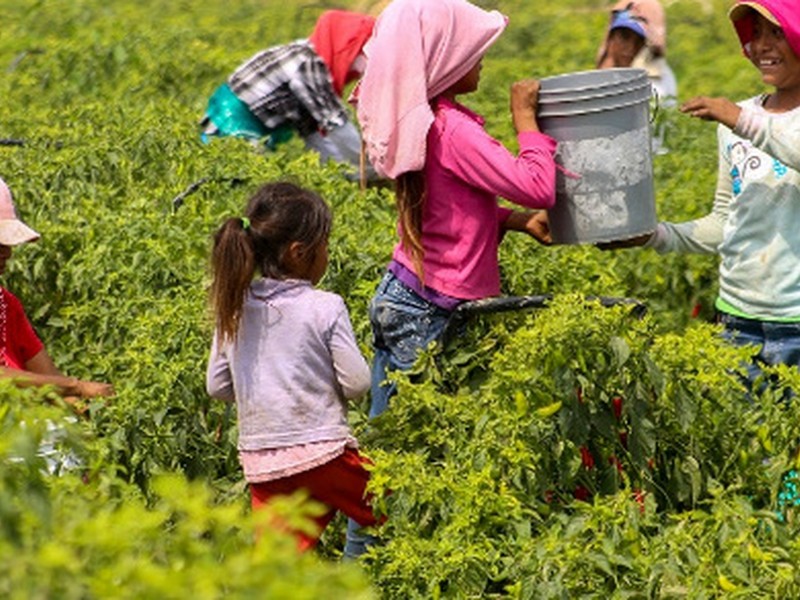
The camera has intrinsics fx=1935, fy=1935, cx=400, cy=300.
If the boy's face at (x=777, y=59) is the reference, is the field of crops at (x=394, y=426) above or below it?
below

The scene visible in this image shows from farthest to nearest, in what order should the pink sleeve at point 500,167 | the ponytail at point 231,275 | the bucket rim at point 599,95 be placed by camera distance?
1. the bucket rim at point 599,95
2. the pink sleeve at point 500,167
3. the ponytail at point 231,275

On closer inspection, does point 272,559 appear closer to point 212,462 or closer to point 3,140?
point 212,462

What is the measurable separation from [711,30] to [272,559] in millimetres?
13478

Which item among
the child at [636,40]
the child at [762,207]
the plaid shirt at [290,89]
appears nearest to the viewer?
the child at [762,207]

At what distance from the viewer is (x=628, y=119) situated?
4.64m

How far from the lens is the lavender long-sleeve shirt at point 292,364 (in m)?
4.32

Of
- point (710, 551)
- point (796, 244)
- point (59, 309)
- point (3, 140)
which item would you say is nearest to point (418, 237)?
point (796, 244)

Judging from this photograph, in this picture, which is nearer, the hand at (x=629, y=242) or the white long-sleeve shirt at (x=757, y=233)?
the hand at (x=629, y=242)

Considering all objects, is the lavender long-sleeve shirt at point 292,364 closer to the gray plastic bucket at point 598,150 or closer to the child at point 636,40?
the gray plastic bucket at point 598,150

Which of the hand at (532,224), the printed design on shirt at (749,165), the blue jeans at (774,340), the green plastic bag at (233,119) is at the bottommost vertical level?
the green plastic bag at (233,119)

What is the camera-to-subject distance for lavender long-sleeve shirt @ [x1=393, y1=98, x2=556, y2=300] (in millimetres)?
4488

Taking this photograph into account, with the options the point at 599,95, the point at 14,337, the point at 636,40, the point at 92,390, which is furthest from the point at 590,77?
the point at 636,40

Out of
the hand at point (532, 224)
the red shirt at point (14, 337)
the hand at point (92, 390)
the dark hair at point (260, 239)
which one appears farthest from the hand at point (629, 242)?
the red shirt at point (14, 337)

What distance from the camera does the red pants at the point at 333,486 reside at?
4.34 m
